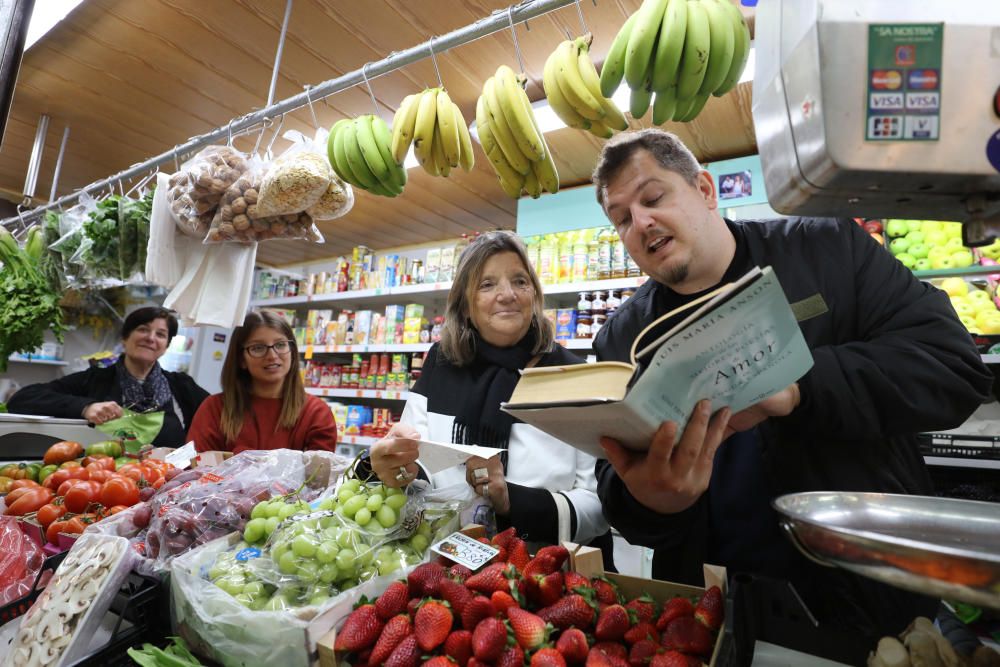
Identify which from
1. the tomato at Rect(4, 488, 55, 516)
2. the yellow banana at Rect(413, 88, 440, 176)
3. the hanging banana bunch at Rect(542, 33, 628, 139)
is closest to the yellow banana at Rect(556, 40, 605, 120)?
the hanging banana bunch at Rect(542, 33, 628, 139)

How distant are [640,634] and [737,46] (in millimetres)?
1355

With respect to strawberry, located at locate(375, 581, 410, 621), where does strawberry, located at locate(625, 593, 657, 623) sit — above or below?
above

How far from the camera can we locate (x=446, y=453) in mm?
996

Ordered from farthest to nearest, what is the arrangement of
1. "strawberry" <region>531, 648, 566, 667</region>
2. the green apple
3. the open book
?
the green apple, "strawberry" <region>531, 648, 566, 667</region>, the open book

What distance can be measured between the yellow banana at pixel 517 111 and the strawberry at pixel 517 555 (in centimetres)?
112

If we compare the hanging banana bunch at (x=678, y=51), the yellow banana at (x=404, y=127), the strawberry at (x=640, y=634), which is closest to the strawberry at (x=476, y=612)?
the strawberry at (x=640, y=634)

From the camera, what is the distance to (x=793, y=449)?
1.09 meters

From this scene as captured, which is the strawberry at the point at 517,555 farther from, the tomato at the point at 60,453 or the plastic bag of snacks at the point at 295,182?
the tomato at the point at 60,453

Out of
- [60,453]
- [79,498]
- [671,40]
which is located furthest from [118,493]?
[671,40]

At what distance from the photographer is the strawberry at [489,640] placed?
0.76m

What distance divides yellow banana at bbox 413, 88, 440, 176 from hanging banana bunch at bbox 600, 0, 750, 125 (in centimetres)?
61

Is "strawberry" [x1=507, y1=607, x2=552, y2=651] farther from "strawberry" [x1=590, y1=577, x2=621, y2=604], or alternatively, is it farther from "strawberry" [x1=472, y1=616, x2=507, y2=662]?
"strawberry" [x1=590, y1=577, x2=621, y2=604]

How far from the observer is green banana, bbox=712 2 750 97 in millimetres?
1262

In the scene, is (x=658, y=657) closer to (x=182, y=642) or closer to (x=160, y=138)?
(x=182, y=642)
